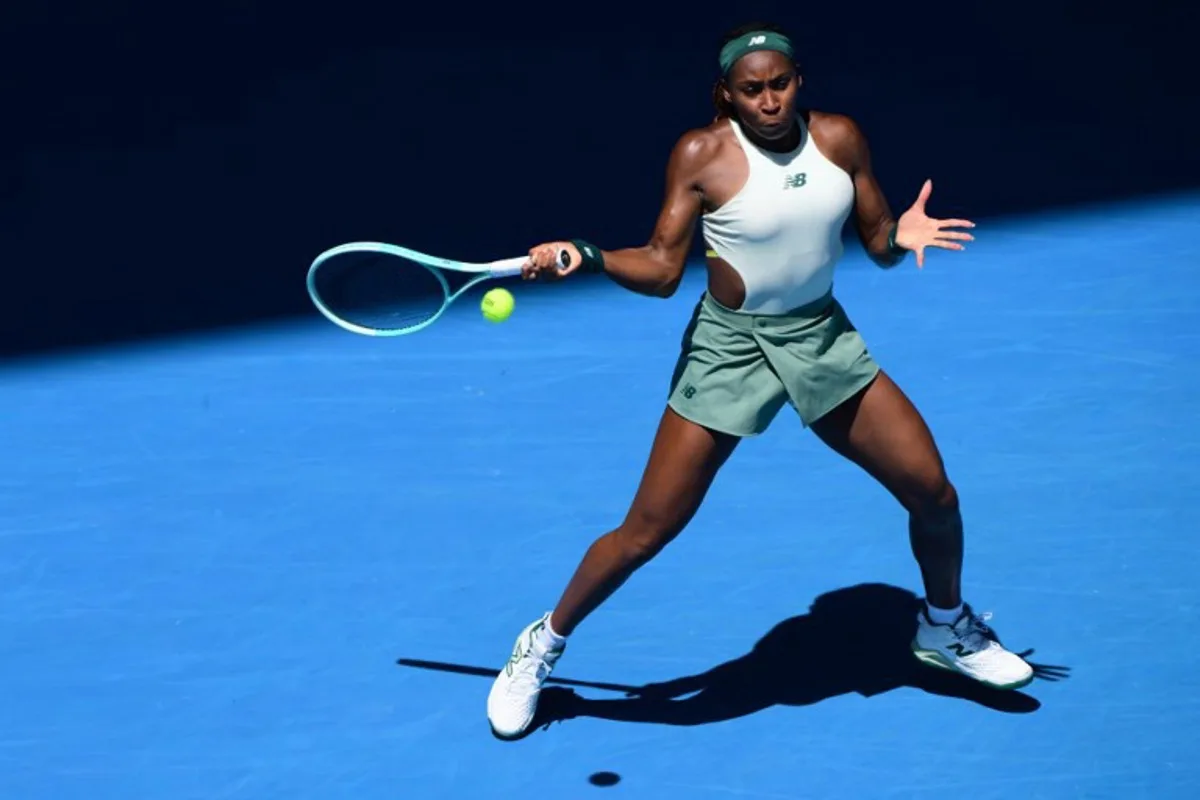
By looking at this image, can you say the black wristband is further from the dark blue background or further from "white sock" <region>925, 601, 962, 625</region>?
the dark blue background

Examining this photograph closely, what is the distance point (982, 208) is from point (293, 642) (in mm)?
4416

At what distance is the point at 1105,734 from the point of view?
602cm

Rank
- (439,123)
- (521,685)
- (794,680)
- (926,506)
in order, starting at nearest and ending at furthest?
(926,506) < (521,685) < (794,680) < (439,123)

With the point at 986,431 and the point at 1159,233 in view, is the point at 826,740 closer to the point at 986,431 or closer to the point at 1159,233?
the point at 986,431

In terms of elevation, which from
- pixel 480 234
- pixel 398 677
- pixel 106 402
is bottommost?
pixel 398 677

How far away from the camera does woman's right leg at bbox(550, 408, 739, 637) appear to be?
5.84m

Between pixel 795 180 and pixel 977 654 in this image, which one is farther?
pixel 977 654

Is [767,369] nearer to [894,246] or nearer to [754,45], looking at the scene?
[894,246]

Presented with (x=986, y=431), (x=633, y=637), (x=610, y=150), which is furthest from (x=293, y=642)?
(x=610, y=150)

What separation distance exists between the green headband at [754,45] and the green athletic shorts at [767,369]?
685 mm

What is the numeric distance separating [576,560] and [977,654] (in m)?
1.44

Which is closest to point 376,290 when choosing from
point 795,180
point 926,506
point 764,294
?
point 764,294

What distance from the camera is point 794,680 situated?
6379 millimetres

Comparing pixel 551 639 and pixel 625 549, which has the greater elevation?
pixel 625 549
